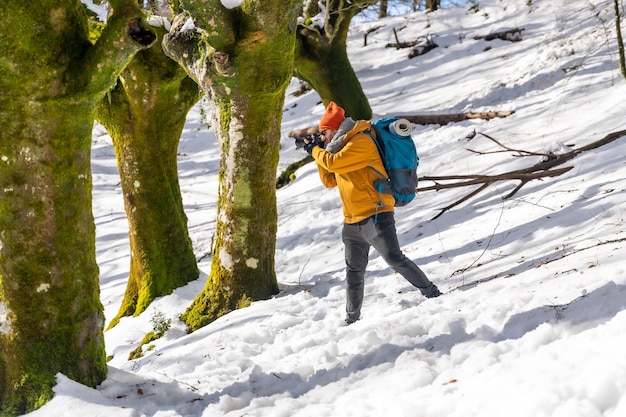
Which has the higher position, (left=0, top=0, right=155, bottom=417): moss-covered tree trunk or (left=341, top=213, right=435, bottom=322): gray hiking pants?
(left=0, top=0, right=155, bottom=417): moss-covered tree trunk


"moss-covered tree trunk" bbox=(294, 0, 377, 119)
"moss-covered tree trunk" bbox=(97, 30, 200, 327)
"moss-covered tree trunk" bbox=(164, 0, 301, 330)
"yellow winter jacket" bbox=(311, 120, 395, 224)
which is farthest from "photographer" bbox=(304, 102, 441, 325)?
"moss-covered tree trunk" bbox=(294, 0, 377, 119)

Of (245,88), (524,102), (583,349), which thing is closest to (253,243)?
(245,88)

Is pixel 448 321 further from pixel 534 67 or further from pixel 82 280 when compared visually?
pixel 534 67

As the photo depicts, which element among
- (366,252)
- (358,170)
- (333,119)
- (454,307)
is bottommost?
(454,307)

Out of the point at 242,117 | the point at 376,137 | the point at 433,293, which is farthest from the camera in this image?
the point at 242,117

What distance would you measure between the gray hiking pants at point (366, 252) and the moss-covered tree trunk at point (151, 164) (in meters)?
3.16

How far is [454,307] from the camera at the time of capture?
13.5ft

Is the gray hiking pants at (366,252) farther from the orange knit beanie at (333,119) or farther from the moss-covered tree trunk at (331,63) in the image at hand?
the moss-covered tree trunk at (331,63)

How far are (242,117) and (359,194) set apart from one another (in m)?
1.62

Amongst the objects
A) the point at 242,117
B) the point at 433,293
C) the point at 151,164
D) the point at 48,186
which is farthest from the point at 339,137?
the point at 151,164

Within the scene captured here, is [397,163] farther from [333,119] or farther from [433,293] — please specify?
[433,293]

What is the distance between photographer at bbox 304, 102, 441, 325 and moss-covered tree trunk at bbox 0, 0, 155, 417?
5.37 feet

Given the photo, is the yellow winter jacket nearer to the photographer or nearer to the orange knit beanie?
the photographer

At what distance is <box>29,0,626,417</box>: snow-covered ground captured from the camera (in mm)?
2941
